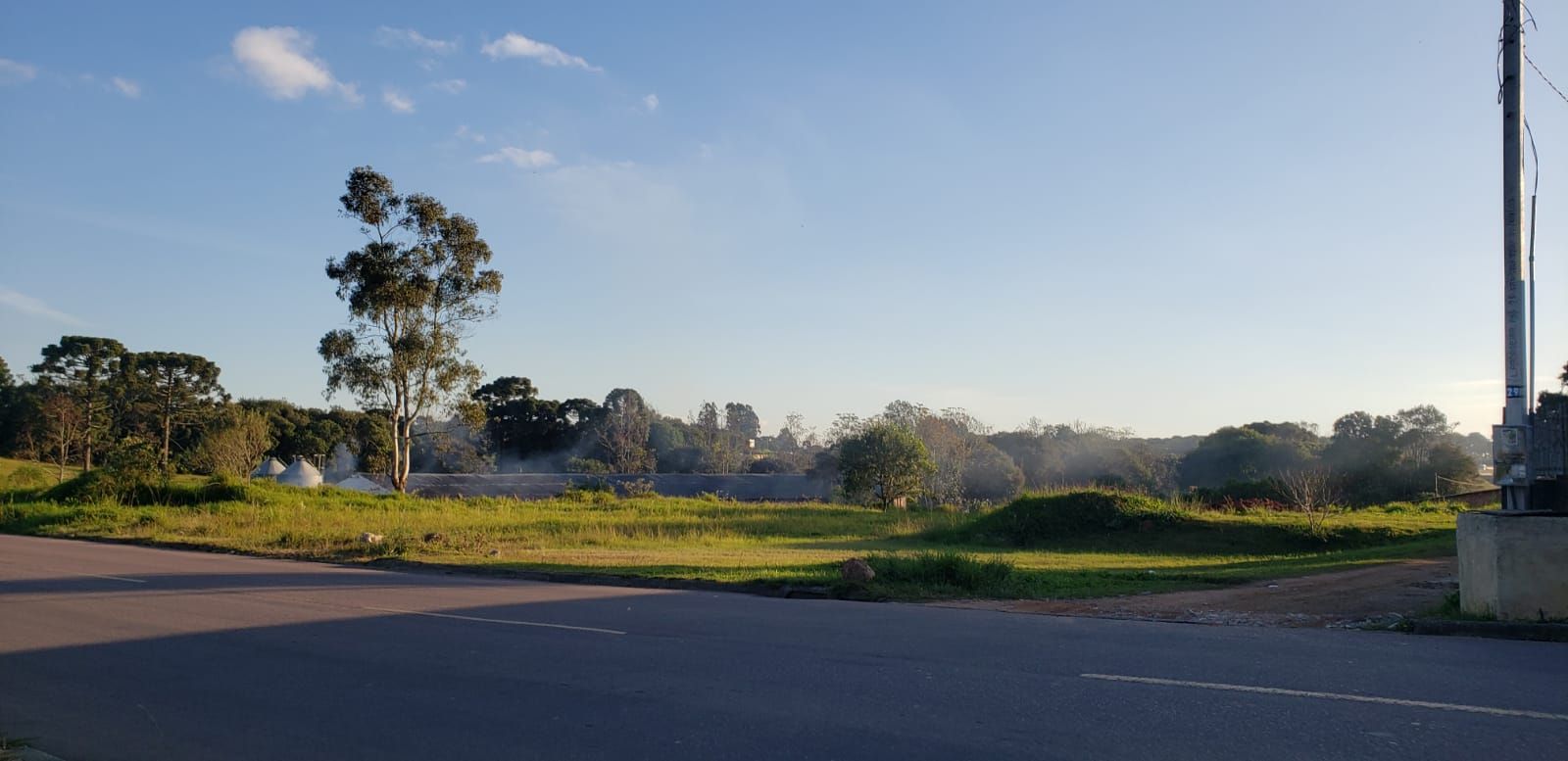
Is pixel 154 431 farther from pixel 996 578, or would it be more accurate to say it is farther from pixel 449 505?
pixel 996 578

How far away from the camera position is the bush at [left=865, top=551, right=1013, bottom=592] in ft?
51.2

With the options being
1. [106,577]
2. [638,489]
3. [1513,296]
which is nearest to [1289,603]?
[1513,296]

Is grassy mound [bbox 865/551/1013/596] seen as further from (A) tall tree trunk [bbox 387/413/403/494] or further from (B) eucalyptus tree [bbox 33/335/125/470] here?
(B) eucalyptus tree [bbox 33/335/125/470]

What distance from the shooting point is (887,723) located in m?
6.58

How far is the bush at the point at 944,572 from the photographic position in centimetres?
1562

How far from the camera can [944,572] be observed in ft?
52.2

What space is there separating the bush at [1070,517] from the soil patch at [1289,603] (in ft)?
49.7

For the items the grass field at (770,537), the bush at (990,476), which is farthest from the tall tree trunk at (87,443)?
the bush at (990,476)

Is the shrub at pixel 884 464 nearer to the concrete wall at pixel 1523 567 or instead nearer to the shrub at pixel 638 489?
the shrub at pixel 638 489

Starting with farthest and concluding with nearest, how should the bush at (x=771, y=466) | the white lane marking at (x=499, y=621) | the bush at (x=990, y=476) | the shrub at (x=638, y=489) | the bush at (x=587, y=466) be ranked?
the bush at (x=771, y=466), the bush at (x=587, y=466), the bush at (x=990, y=476), the shrub at (x=638, y=489), the white lane marking at (x=499, y=621)

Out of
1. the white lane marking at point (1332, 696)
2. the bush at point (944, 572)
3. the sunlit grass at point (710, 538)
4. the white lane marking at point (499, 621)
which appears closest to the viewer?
the white lane marking at point (1332, 696)

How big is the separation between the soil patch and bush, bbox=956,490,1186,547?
15.2m

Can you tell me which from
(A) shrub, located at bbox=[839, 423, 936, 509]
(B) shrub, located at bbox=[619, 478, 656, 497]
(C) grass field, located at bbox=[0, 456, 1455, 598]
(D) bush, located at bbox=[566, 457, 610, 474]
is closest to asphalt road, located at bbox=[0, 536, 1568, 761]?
(C) grass field, located at bbox=[0, 456, 1455, 598]

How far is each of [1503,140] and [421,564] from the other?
18211mm
